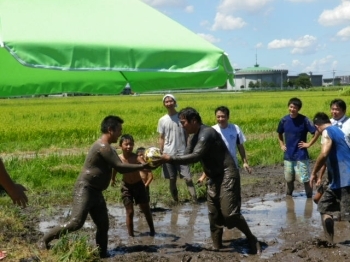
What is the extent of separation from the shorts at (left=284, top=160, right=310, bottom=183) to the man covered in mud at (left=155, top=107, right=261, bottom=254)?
10.4ft

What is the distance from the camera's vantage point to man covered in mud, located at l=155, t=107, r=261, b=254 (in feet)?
22.0

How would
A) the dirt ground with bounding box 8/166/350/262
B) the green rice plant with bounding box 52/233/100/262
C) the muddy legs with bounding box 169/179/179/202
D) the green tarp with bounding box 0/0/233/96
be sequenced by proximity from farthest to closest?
1. the muddy legs with bounding box 169/179/179/202
2. the dirt ground with bounding box 8/166/350/262
3. the green rice plant with bounding box 52/233/100/262
4. the green tarp with bounding box 0/0/233/96

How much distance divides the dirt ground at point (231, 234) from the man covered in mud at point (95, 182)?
636 millimetres

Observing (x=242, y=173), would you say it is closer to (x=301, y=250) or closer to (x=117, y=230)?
(x=117, y=230)

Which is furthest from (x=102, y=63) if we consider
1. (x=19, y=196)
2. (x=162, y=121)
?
(x=162, y=121)

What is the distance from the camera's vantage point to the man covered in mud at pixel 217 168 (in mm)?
6715

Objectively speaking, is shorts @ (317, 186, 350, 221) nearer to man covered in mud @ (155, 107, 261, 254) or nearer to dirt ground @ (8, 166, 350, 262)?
dirt ground @ (8, 166, 350, 262)

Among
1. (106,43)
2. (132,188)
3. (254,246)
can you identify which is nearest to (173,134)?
(132,188)

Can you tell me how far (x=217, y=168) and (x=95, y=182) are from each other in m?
1.38

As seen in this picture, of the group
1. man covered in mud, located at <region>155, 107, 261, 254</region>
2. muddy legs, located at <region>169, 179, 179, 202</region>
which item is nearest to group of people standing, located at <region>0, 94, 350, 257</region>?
man covered in mud, located at <region>155, 107, 261, 254</region>

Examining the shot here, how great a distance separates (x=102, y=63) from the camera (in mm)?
4578

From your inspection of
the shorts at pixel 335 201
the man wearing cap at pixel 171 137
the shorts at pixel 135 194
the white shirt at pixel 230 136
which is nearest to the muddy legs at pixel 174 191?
the man wearing cap at pixel 171 137

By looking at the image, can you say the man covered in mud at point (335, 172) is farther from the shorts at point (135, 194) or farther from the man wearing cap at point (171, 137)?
the man wearing cap at point (171, 137)

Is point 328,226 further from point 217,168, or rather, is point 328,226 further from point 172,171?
point 172,171
